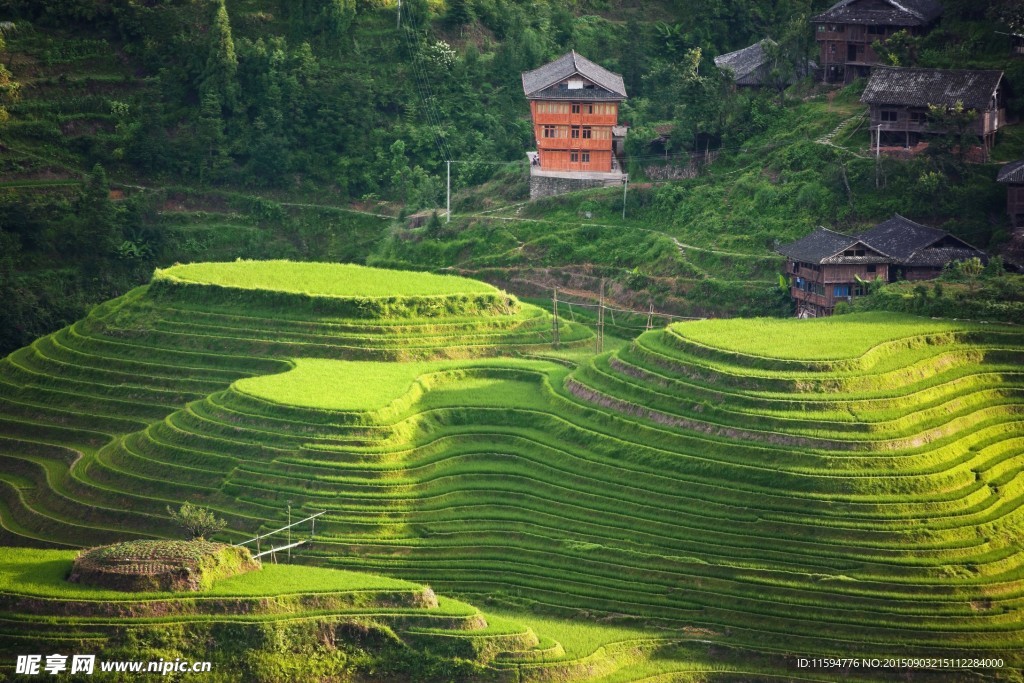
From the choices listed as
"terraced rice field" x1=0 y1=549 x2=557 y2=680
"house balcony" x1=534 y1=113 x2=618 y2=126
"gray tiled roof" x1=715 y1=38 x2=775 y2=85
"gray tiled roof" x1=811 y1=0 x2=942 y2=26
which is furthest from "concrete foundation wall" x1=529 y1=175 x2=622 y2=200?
"terraced rice field" x1=0 y1=549 x2=557 y2=680

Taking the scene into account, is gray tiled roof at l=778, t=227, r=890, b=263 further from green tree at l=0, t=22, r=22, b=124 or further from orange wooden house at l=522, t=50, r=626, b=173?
green tree at l=0, t=22, r=22, b=124

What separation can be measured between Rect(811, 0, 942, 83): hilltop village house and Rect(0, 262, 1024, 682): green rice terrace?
1943 cm

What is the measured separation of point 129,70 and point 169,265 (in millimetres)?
12511

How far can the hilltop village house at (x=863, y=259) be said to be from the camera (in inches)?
2702

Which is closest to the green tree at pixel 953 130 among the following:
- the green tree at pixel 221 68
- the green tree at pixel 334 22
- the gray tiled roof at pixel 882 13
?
the gray tiled roof at pixel 882 13

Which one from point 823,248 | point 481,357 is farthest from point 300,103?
point 823,248

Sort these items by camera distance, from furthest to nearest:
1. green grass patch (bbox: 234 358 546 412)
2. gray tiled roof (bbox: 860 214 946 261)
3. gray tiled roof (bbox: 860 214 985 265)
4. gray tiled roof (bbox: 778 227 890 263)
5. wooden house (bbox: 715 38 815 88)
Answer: wooden house (bbox: 715 38 815 88), gray tiled roof (bbox: 860 214 946 261), gray tiled roof (bbox: 860 214 985 265), gray tiled roof (bbox: 778 227 890 263), green grass patch (bbox: 234 358 546 412)

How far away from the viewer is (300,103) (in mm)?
87625

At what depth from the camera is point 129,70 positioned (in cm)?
8888

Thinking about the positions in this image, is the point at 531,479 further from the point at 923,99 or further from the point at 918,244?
the point at 923,99

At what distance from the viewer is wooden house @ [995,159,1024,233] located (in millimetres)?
69562

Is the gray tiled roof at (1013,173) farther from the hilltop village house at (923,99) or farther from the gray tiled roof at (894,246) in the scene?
the gray tiled roof at (894,246)

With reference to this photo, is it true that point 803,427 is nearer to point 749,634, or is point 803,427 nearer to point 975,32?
point 749,634

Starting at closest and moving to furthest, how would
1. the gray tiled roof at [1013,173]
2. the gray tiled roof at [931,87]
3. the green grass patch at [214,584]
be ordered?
1. the green grass patch at [214,584]
2. the gray tiled roof at [1013,173]
3. the gray tiled roof at [931,87]
